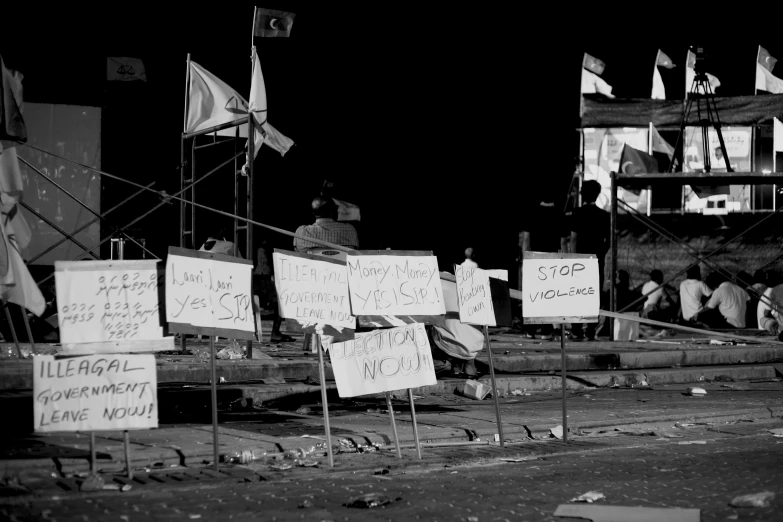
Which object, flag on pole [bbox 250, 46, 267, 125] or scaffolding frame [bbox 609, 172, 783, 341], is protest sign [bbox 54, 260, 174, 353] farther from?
scaffolding frame [bbox 609, 172, 783, 341]

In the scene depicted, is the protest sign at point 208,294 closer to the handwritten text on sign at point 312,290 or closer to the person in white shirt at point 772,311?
the handwritten text on sign at point 312,290

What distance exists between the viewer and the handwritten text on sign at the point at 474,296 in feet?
25.7

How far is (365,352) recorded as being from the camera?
7.36 metres

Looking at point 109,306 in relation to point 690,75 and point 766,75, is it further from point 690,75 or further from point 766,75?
point 766,75

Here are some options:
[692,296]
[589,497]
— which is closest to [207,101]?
[589,497]

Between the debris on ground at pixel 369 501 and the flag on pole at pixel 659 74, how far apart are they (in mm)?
28091

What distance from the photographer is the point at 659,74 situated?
3244 centimetres

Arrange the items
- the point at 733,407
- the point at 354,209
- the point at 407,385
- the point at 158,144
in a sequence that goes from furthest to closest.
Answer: the point at 158,144 < the point at 354,209 < the point at 733,407 < the point at 407,385

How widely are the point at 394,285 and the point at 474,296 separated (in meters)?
0.86

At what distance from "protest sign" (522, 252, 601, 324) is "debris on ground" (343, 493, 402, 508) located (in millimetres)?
2759

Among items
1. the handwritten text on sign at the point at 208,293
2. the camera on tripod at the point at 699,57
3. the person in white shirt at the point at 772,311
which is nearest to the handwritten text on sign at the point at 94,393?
the handwritten text on sign at the point at 208,293

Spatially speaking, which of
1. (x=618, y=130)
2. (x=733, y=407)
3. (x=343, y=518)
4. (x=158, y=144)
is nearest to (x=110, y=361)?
(x=343, y=518)

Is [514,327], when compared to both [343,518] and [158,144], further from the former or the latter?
[343,518]

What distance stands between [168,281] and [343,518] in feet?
6.77
